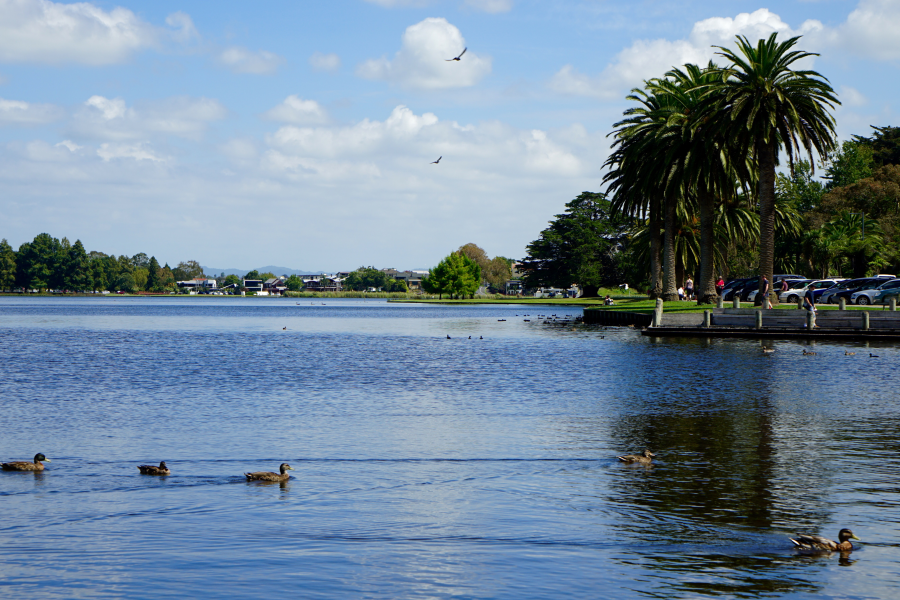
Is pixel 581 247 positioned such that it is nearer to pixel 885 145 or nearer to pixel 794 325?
pixel 885 145

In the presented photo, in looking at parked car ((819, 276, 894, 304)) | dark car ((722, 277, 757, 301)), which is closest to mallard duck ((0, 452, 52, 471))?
parked car ((819, 276, 894, 304))

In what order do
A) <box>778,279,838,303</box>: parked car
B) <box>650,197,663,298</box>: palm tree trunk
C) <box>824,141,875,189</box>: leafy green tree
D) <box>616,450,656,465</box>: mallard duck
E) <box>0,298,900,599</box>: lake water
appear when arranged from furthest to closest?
1. <box>824,141,875,189</box>: leafy green tree
2. <box>650,197,663,298</box>: palm tree trunk
3. <box>778,279,838,303</box>: parked car
4. <box>616,450,656,465</box>: mallard duck
5. <box>0,298,900,599</box>: lake water

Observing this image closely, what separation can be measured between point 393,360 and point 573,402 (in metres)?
19.7

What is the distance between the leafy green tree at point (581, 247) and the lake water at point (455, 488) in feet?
394

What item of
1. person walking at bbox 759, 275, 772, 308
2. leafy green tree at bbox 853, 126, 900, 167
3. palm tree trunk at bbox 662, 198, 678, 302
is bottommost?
person walking at bbox 759, 275, 772, 308

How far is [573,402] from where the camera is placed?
28.3 m

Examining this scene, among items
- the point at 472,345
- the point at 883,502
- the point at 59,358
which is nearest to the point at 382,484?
the point at 883,502

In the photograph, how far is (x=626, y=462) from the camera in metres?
17.7

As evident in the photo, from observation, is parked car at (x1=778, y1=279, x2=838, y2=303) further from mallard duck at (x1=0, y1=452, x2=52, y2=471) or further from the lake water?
mallard duck at (x1=0, y1=452, x2=52, y2=471)

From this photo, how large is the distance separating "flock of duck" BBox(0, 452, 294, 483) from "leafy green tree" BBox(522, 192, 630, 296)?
140047mm

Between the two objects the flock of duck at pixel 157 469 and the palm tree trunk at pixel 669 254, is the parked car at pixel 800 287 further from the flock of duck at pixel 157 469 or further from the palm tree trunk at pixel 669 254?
the flock of duck at pixel 157 469

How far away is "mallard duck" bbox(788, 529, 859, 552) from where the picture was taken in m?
11.8

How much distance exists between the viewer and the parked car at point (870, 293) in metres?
65.2

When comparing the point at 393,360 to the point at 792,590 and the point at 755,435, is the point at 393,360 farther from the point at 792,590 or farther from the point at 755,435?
the point at 792,590
